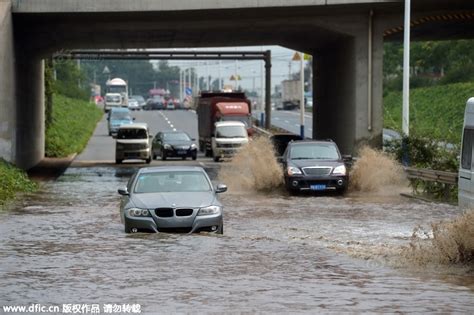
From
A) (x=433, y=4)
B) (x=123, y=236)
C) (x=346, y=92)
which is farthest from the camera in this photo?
(x=346, y=92)

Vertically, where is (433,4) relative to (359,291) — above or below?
above

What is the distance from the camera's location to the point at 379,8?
130ft

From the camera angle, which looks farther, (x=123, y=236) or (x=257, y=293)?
(x=123, y=236)

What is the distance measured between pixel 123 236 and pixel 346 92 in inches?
935

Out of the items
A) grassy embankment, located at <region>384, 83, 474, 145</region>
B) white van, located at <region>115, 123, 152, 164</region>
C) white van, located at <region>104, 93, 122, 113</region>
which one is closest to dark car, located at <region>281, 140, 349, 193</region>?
white van, located at <region>115, 123, 152, 164</region>

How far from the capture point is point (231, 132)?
189ft

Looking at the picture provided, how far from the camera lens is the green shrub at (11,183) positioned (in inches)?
1250

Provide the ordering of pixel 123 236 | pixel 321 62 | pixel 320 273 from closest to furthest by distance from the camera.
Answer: pixel 320 273 < pixel 123 236 < pixel 321 62

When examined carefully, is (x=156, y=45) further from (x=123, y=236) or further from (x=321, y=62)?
(x=123, y=236)

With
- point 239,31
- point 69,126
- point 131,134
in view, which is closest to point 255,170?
point 239,31

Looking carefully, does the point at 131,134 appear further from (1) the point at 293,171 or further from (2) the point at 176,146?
(1) the point at 293,171

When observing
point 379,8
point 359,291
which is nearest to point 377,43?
point 379,8

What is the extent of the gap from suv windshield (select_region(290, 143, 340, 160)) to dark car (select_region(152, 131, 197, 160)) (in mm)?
22570

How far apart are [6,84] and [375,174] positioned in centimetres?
1249
